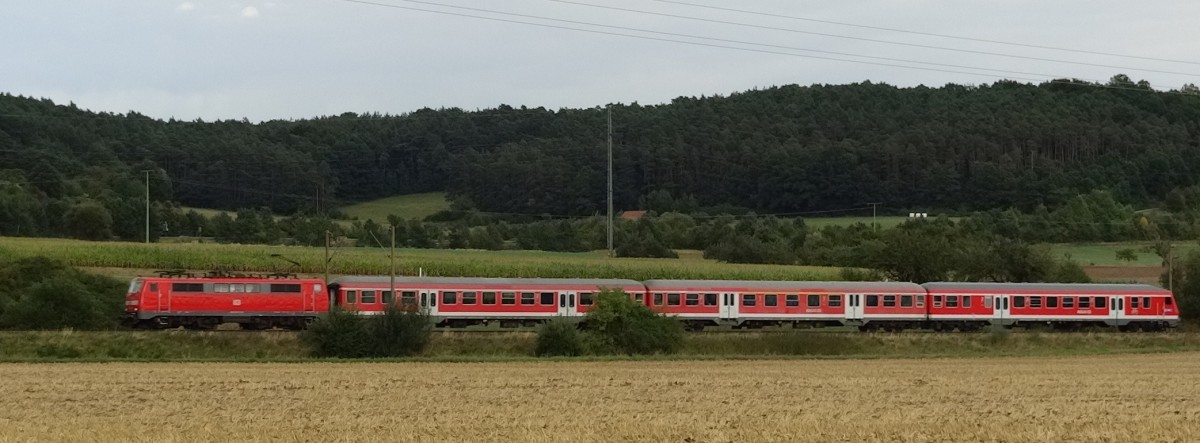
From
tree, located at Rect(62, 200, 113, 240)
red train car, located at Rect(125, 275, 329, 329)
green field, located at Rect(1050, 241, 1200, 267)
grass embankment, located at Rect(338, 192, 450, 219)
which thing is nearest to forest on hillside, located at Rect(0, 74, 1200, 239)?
grass embankment, located at Rect(338, 192, 450, 219)

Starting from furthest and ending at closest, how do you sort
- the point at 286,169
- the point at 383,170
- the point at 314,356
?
the point at 383,170, the point at 286,169, the point at 314,356

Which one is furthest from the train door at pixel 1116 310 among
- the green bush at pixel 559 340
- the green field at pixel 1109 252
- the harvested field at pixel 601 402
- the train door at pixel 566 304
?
the green bush at pixel 559 340

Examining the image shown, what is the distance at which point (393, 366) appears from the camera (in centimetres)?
3819

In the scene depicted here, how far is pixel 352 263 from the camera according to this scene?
62500 millimetres

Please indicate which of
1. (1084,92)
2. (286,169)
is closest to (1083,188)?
(1084,92)

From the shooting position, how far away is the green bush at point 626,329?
44.9 meters

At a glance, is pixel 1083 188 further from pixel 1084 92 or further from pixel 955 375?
pixel 955 375

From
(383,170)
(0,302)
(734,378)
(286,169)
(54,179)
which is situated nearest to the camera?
(734,378)

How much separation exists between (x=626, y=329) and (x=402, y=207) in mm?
104237

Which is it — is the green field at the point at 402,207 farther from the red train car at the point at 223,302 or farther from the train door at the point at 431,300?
the train door at the point at 431,300

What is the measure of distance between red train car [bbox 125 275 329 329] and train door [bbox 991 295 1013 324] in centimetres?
2759

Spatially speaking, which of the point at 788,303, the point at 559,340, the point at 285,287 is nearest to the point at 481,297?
the point at 559,340

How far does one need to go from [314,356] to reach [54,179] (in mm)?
74678

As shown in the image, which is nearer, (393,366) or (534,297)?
(393,366)
